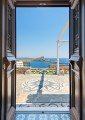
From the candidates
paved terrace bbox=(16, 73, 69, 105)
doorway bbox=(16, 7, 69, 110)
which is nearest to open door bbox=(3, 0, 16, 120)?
doorway bbox=(16, 7, 69, 110)

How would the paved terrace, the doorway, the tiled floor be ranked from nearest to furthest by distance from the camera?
the tiled floor → the doorway → the paved terrace

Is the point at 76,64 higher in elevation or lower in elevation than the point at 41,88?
higher

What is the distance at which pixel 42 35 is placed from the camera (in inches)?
346

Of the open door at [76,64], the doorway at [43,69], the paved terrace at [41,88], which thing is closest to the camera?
the open door at [76,64]

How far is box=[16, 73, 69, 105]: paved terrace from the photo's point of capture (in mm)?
4182

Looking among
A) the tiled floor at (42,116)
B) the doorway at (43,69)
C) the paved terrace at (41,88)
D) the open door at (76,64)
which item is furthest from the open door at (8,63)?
the paved terrace at (41,88)

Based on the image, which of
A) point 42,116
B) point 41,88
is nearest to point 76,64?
point 42,116

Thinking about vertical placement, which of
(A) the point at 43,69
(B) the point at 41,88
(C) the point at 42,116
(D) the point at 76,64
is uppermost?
(D) the point at 76,64

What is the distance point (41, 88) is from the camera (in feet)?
16.6

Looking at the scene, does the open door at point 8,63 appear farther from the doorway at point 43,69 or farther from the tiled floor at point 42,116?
the doorway at point 43,69

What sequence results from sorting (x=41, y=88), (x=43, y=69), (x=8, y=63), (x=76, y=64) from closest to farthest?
(x=8, y=63) → (x=76, y=64) → (x=41, y=88) → (x=43, y=69)

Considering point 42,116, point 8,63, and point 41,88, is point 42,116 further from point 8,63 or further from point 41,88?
point 41,88

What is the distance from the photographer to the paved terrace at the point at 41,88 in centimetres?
418

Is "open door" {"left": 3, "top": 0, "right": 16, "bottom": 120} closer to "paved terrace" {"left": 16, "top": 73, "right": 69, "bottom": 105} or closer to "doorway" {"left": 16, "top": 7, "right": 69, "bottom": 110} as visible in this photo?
"doorway" {"left": 16, "top": 7, "right": 69, "bottom": 110}
